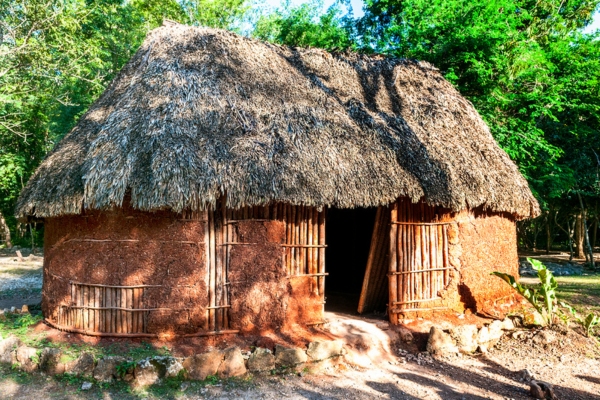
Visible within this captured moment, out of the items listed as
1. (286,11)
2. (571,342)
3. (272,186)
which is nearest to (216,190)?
(272,186)

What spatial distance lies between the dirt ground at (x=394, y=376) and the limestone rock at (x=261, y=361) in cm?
12

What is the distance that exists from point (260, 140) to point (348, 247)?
208 inches

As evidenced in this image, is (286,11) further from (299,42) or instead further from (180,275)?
(180,275)

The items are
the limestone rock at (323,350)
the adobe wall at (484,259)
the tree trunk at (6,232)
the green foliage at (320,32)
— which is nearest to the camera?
the limestone rock at (323,350)

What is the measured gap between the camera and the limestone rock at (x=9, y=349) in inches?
211

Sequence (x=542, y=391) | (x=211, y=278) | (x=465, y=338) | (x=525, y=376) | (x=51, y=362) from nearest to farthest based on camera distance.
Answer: (x=542, y=391), (x=51, y=362), (x=525, y=376), (x=211, y=278), (x=465, y=338)

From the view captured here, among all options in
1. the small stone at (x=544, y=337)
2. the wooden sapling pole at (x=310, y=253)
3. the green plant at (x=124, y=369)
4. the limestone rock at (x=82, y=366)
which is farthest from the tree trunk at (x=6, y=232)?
the small stone at (x=544, y=337)

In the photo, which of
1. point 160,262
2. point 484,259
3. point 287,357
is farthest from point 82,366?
point 484,259

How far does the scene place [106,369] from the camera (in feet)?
16.6

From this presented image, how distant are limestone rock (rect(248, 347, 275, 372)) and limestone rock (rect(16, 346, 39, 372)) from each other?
8.16 ft

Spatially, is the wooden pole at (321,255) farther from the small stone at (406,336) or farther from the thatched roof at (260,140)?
the small stone at (406,336)

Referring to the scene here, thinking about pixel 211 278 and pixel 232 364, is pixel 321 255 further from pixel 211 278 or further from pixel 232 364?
pixel 232 364

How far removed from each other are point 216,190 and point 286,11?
21.5 m

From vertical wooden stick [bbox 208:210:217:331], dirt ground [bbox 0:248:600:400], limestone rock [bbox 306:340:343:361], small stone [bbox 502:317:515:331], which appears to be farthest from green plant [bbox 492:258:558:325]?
vertical wooden stick [bbox 208:210:217:331]
